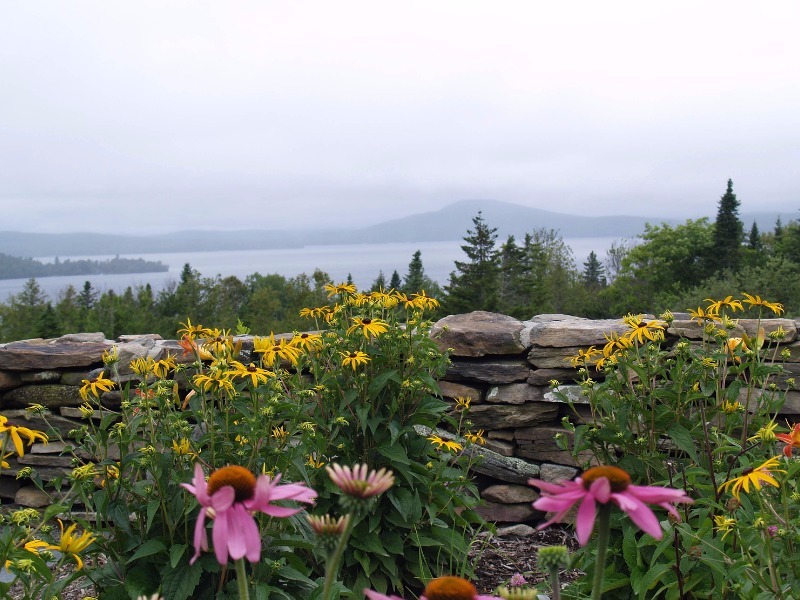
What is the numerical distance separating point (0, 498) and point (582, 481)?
4569 mm

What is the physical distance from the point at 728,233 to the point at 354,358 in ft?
119

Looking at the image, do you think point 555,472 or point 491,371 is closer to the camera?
point 555,472

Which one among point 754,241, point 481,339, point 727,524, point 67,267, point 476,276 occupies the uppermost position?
point 754,241

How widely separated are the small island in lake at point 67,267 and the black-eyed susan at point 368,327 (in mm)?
136289

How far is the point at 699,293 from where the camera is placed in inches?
964

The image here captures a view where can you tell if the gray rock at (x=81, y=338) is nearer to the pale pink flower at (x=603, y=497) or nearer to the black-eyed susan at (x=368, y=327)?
the black-eyed susan at (x=368, y=327)

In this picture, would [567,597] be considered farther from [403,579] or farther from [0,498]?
[0,498]

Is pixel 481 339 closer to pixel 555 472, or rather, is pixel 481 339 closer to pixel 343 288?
pixel 555 472

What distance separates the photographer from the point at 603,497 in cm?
66

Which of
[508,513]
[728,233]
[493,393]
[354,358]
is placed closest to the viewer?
[354,358]

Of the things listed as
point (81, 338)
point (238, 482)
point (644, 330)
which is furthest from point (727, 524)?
point (81, 338)

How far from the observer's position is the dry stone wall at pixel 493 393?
396 centimetres

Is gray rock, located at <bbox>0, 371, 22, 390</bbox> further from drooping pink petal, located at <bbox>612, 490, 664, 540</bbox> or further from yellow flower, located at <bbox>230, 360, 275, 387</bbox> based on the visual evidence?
drooping pink petal, located at <bbox>612, 490, 664, 540</bbox>

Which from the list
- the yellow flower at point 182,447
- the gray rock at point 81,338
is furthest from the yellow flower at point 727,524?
the gray rock at point 81,338
